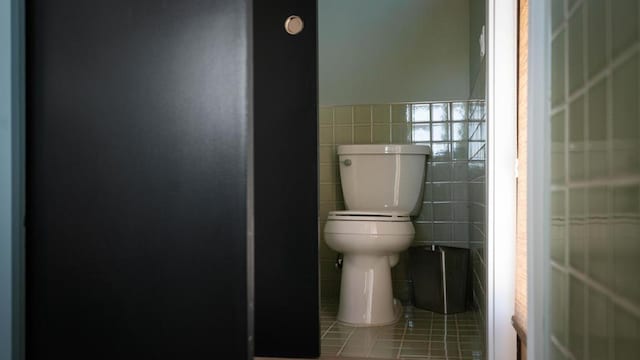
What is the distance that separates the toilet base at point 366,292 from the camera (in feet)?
11.3

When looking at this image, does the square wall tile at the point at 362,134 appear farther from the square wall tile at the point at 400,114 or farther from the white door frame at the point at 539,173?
the white door frame at the point at 539,173

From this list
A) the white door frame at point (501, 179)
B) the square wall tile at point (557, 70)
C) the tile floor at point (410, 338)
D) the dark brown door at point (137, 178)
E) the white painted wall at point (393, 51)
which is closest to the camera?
the square wall tile at point (557, 70)

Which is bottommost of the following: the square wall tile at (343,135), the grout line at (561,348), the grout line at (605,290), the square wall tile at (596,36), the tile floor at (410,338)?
the tile floor at (410,338)

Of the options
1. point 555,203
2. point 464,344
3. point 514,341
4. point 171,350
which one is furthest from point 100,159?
point 464,344

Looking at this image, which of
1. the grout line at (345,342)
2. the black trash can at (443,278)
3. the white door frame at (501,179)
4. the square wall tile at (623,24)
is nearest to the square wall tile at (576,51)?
the square wall tile at (623,24)

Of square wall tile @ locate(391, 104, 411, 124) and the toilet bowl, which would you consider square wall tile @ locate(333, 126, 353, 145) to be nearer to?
square wall tile @ locate(391, 104, 411, 124)

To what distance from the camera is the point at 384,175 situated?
12.7 feet

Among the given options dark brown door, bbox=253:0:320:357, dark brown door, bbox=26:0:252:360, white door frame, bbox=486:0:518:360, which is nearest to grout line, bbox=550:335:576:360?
dark brown door, bbox=26:0:252:360

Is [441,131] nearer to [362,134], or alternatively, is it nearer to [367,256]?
[362,134]

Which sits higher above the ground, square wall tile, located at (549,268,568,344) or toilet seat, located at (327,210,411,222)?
square wall tile, located at (549,268,568,344)

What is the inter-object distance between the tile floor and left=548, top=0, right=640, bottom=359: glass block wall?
1.98 m

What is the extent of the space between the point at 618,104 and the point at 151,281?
4.37 ft

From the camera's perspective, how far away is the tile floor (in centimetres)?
283

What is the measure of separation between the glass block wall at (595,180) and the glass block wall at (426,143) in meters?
3.11
